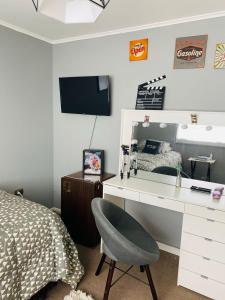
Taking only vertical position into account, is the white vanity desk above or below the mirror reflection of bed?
below

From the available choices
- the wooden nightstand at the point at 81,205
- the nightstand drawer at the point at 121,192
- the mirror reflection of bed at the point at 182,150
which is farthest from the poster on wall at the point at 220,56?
the wooden nightstand at the point at 81,205

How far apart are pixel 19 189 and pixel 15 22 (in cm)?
183

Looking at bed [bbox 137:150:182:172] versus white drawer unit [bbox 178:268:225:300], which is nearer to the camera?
white drawer unit [bbox 178:268:225:300]

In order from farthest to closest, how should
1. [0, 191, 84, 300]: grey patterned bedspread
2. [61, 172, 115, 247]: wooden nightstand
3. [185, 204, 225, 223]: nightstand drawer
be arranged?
[61, 172, 115, 247]: wooden nightstand
[185, 204, 225, 223]: nightstand drawer
[0, 191, 84, 300]: grey patterned bedspread

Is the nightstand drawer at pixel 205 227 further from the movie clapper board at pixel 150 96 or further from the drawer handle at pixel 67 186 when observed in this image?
the drawer handle at pixel 67 186

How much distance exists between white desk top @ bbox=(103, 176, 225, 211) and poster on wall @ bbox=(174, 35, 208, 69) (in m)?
1.16

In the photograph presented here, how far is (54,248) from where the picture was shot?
187 cm

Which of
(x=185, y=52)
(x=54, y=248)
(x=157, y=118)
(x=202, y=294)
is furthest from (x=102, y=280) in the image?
(x=185, y=52)

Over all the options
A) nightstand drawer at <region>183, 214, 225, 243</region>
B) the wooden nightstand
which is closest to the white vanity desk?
nightstand drawer at <region>183, 214, 225, 243</region>

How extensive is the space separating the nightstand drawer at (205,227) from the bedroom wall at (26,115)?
1974mm

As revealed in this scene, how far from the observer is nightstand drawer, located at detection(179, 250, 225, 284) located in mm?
1856

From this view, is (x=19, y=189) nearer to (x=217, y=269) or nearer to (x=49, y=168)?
(x=49, y=168)

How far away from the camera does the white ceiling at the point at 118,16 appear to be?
196 cm

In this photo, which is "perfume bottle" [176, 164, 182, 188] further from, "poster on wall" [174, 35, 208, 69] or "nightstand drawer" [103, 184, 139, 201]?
"poster on wall" [174, 35, 208, 69]
